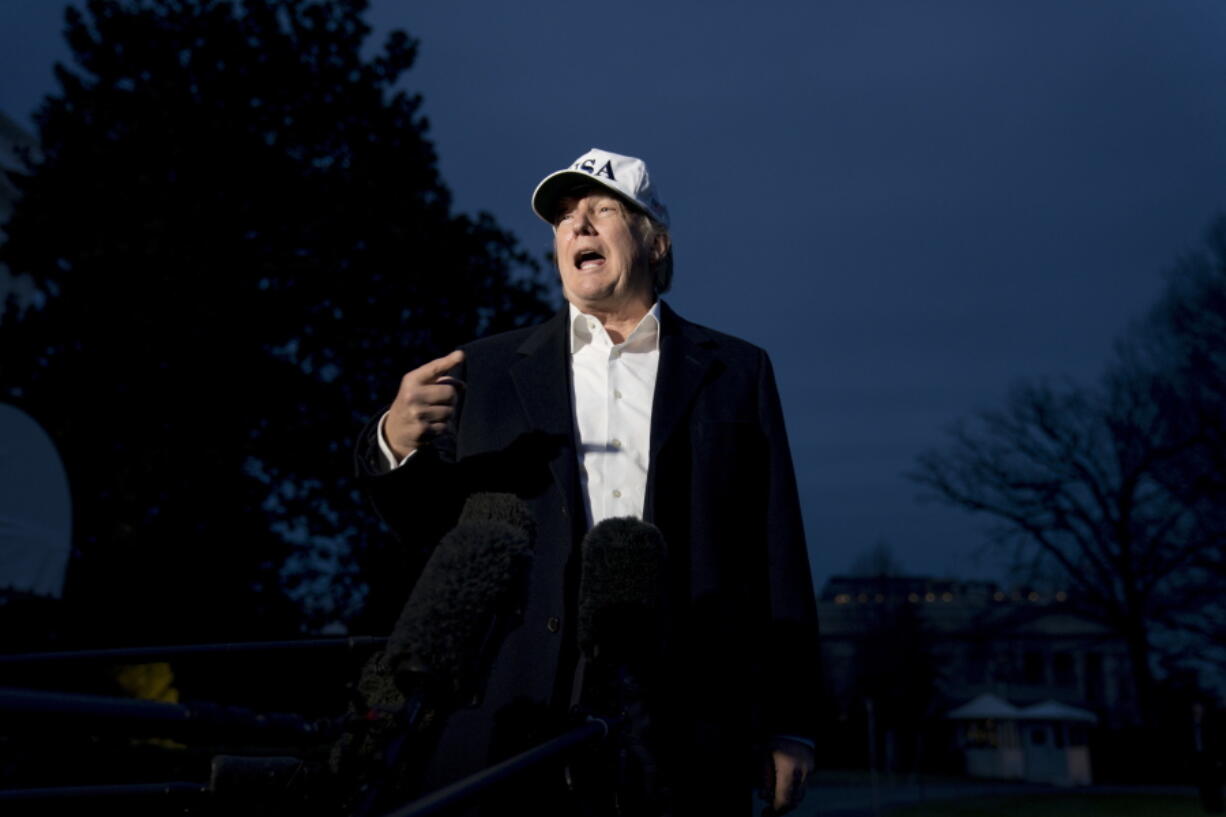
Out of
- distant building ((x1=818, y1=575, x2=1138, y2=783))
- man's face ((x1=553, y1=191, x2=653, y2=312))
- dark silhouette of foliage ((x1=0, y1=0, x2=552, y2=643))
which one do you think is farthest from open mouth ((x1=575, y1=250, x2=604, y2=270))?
distant building ((x1=818, y1=575, x2=1138, y2=783))

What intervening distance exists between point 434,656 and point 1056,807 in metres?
28.2

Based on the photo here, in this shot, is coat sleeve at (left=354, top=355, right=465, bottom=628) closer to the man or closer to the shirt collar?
the man

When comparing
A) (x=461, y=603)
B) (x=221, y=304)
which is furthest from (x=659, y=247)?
(x=221, y=304)

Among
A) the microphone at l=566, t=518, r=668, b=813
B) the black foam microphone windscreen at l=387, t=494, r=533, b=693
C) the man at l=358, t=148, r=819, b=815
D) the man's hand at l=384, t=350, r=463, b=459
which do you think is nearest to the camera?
the black foam microphone windscreen at l=387, t=494, r=533, b=693

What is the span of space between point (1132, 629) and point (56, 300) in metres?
29.8

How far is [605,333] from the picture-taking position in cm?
316

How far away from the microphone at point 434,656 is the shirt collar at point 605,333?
1.20 meters

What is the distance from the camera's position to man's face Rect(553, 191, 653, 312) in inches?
124

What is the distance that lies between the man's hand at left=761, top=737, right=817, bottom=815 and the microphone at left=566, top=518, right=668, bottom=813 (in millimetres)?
671

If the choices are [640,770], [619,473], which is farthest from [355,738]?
[619,473]

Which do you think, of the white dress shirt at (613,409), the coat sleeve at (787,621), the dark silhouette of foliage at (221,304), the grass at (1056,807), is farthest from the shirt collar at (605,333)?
the grass at (1056,807)

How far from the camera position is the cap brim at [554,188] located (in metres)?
3.11

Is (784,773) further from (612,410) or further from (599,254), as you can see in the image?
(599,254)

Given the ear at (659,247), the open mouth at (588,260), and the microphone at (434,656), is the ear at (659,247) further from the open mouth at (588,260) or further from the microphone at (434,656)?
the microphone at (434,656)
